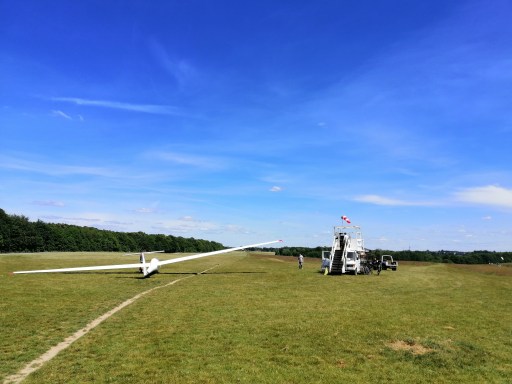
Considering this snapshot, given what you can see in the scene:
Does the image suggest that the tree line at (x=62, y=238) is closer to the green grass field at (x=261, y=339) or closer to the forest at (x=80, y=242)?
the forest at (x=80, y=242)

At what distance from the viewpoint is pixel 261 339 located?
1417cm

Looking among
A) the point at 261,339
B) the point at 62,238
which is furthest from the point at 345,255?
the point at 62,238

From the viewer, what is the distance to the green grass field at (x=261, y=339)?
1063cm

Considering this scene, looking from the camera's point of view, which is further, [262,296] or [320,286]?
[320,286]

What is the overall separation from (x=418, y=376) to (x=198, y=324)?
8985 millimetres

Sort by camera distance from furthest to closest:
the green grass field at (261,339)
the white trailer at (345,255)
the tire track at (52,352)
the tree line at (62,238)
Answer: the tree line at (62,238) → the white trailer at (345,255) → the green grass field at (261,339) → the tire track at (52,352)

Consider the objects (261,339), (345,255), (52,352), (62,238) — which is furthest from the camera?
(62,238)

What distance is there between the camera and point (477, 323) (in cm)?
1745

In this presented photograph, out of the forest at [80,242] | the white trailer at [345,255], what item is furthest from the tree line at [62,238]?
the white trailer at [345,255]

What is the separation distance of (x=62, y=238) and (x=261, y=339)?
125159 millimetres

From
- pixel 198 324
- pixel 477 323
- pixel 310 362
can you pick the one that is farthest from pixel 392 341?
pixel 198 324

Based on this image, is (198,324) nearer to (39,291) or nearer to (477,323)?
(477,323)

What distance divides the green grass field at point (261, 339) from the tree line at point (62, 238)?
94.7 meters

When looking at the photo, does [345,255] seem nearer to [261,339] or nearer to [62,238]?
[261,339]
